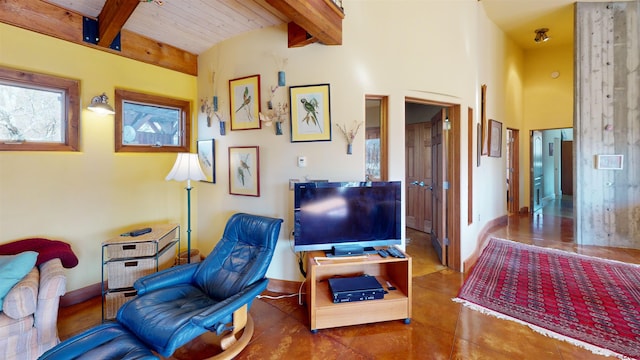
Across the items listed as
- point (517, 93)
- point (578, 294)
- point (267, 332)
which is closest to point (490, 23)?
point (517, 93)

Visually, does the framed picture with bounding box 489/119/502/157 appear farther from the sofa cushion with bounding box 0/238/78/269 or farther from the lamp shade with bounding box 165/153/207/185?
the sofa cushion with bounding box 0/238/78/269

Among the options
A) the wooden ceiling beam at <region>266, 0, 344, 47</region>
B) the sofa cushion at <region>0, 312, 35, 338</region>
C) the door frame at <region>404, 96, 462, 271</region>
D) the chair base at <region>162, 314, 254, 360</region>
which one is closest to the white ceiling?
the wooden ceiling beam at <region>266, 0, 344, 47</region>

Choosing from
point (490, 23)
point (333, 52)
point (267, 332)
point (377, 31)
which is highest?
point (490, 23)

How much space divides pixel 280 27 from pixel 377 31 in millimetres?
1005

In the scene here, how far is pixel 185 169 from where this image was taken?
113 inches

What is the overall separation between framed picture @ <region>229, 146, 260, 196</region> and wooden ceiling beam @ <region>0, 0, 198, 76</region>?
1358 millimetres

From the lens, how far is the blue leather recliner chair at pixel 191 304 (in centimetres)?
154

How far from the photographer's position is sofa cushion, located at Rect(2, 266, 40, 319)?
169 centimetres

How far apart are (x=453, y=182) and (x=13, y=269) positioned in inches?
154

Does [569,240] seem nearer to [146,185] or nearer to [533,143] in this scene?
[533,143]

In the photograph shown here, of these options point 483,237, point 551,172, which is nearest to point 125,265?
point 483,237

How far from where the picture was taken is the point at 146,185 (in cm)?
322

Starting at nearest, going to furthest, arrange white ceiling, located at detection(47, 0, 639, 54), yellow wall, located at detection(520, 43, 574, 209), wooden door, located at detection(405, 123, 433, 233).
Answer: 1. white ceiling, located at detection(47, 0, 639, 54)
2. wooden door, located at detection(405, 123, 433, 233)
3. yellow wall, located at detection(520, 43, 574, 209)

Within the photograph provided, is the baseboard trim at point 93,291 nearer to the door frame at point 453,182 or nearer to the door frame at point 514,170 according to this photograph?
the door frame at point 453,182
